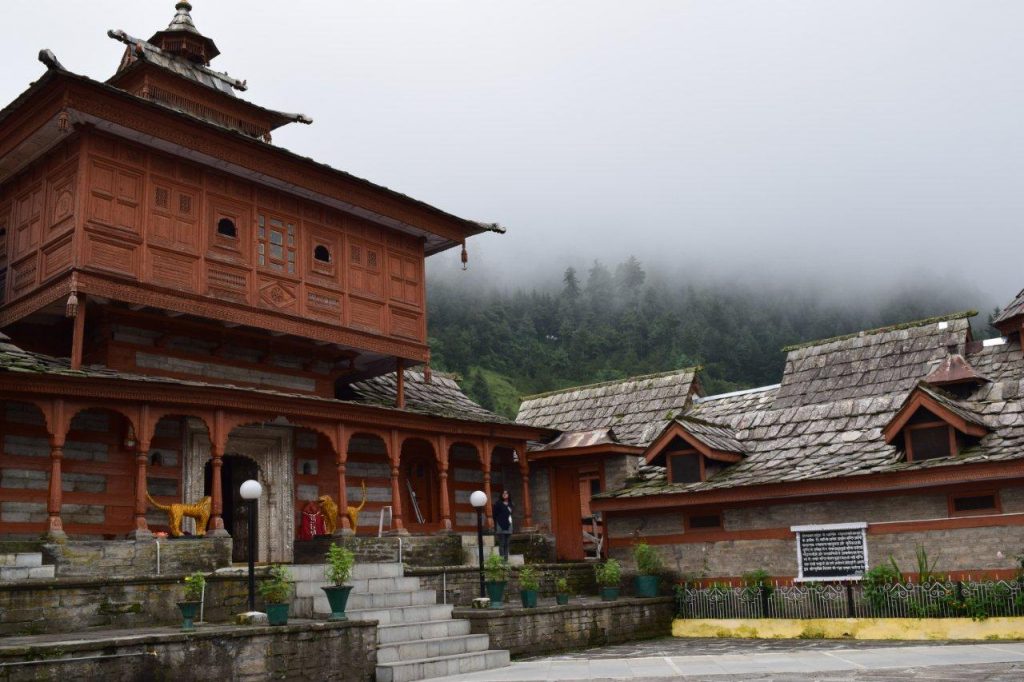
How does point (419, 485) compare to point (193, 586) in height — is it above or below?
above

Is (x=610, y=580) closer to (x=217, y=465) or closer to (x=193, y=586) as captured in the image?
(x=217, y=465)

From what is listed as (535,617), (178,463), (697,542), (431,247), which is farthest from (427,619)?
(431,247)

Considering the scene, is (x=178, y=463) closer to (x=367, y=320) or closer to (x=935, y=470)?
(x=367, y=320)

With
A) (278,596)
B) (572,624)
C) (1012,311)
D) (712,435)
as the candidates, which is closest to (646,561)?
(712,435)

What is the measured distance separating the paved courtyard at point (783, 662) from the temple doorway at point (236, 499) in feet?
26.0

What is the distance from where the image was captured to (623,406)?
2947 cm

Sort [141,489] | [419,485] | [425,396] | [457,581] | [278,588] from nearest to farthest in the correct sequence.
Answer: [278,588], [141,489], [457,581], [419,485], [425,396]

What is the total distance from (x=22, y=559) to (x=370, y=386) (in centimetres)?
1109

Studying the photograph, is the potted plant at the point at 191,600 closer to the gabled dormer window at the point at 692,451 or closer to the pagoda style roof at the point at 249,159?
the pagoda style roof at the point at 249,159

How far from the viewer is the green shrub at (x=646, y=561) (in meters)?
22.0

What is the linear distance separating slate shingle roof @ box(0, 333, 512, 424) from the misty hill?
149ft

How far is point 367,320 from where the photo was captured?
23047mm

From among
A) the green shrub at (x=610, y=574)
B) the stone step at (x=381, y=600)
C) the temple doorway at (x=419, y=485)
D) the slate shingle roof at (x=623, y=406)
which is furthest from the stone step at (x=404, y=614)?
the slate shingle roof at (x=623, y=406)

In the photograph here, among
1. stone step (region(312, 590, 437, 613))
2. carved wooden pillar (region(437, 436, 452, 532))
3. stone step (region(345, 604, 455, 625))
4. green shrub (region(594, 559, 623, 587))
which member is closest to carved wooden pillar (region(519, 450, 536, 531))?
carved wooden pillar (region(437, 436, 452, 532))
